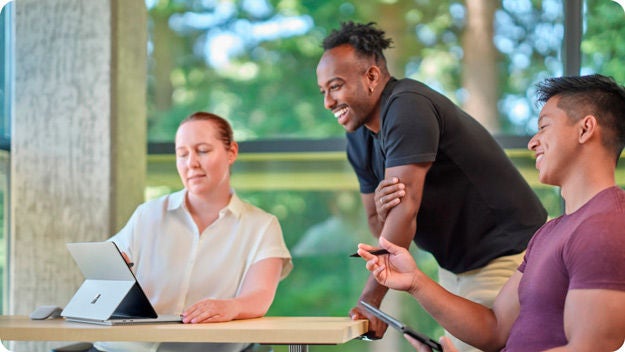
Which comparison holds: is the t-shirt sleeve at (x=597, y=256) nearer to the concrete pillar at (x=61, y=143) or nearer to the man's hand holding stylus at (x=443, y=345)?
the man's hand holding stylus at (x=443, y=345)

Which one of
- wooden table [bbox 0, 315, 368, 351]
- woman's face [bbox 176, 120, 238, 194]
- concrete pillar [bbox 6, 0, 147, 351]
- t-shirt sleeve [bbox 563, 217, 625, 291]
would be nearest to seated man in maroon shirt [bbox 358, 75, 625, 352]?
t-shirt sleeve [bbox 563, 217, 625, 291]

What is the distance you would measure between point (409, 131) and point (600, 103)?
0.67m

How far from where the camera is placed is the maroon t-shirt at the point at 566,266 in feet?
6.03

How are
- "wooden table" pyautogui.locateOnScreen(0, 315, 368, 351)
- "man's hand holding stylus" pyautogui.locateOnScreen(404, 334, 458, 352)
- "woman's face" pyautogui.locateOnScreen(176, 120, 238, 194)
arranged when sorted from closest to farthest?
"man's hand holding stylus" pyautogui.locateOnScreen(404, 334, 458, 352) < "wooden table" pyautogui.locateOnScreen(0, 315, 368, 351) < "woman's face" pyautogui.locateOnScreen(176, 120, 238, 194)

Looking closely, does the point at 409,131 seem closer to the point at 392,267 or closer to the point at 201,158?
the point at 392,267

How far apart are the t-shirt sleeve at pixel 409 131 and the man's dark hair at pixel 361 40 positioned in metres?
0.23

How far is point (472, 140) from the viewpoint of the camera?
9.27 ft

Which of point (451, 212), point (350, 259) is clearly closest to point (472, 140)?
point (451, 212)

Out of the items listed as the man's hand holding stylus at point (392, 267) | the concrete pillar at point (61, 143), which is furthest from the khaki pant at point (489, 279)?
the concrete pillar at point (61, 143)

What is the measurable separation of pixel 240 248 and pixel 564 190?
1.20 meters

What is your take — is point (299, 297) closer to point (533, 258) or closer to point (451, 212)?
point (451, 212)

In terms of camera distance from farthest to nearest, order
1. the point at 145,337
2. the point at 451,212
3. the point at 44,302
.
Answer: the point at 44,302, the point at 451,212, the point at 145,337

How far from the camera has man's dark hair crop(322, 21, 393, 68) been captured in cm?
283

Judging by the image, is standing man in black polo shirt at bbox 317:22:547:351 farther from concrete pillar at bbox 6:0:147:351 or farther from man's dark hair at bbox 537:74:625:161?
concrete pillar at bbox 6:0:147:351
